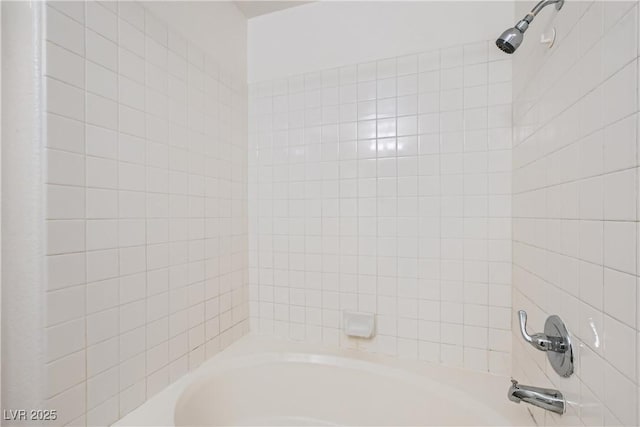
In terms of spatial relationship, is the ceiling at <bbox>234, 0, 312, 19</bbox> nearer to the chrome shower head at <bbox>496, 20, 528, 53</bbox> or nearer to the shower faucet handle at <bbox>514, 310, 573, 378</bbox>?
the chrome shower head at <bbox>496, 20, 528, 53</bbox>

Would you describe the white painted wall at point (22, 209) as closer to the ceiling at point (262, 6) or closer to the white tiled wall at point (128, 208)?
the white tiled wall at point (128, 208)

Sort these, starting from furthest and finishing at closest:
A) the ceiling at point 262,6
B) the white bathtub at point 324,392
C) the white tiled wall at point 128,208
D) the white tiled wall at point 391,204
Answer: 1. the ceiling at point 262,6
2. the white tiled wall at point 391,204
3. the white bathtub at point 324,392
4. the white tiled wall at point 128,208

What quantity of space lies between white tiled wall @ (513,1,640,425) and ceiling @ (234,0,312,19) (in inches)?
47.4

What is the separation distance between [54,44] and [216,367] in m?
1.36

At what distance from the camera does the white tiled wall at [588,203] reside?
55cm

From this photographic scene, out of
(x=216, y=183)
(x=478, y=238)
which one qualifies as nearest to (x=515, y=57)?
(x=478, y=238)

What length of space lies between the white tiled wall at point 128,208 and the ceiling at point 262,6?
1.50 ft

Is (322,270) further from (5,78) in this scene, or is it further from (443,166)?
(5,78)

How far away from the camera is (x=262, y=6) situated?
170cm

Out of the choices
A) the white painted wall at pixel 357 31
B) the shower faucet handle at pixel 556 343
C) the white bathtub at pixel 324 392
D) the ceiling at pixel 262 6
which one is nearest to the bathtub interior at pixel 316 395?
the white bathtub at pixel 324 392

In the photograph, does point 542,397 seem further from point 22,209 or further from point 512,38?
point 22,209

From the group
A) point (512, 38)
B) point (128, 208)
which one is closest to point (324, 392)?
point (128, 208)

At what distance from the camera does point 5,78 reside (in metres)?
0.87

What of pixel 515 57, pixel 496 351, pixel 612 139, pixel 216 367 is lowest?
pixel 216 367
